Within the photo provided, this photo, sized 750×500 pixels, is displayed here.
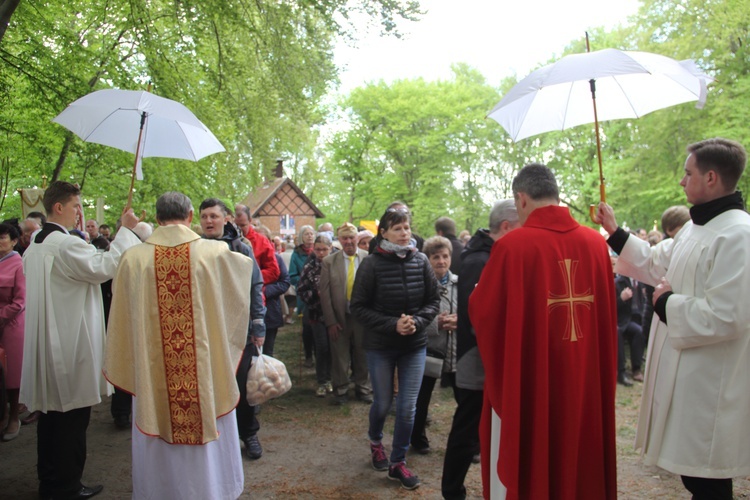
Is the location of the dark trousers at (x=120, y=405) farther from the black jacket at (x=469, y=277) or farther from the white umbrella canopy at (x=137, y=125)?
the black jacket at (x=469, y=277)

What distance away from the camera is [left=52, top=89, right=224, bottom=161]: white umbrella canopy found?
4.60 meters

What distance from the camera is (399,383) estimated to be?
4.81m

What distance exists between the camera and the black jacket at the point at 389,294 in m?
4.78

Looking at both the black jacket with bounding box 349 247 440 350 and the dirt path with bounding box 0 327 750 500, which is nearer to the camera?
the dirt path with bounding box 0 327 750 500

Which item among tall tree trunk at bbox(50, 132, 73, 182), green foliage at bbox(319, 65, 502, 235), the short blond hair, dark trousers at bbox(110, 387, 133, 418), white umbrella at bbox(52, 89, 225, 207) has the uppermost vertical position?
green foliage at bbox(319, 65, 502, 235)

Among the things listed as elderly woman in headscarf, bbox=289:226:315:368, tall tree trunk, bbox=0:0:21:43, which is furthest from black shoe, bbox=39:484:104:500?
tall tree trunk, bbox=0:0:21:43

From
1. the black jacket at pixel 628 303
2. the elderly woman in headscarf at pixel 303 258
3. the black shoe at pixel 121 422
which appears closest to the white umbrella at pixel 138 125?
the black shoe at pixel 121 422

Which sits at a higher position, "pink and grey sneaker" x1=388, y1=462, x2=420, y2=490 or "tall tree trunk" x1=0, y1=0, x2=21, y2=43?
"tall tree trunk" x1=0, y1=0, x2=21, y2=43

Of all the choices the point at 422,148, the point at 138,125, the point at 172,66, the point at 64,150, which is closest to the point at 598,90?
the point at 138,125

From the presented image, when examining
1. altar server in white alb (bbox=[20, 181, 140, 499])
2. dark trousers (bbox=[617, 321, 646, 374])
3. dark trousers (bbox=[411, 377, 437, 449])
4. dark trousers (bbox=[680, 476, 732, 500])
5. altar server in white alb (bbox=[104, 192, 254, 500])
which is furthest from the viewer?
dark trousers (bbox=[617, 321, 646, 374])

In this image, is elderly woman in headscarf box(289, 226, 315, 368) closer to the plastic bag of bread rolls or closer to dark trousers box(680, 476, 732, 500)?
the plastic bag of bread rolls

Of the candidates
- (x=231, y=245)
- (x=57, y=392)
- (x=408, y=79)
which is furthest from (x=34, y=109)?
(x=408, y=79)

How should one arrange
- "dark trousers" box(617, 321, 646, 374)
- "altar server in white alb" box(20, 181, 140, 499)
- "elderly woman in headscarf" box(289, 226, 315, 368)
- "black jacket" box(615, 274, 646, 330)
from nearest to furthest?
"altar server in white alb" box(20, 181, 140, 499) < "dark trousers" box(617, 321, 646, 374) < "black jacket" box(615, 274, 646, 330) < "elderly woman in headscarf" box(289, 226, 315, 368)

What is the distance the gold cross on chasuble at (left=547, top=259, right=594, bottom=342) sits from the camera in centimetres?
300
